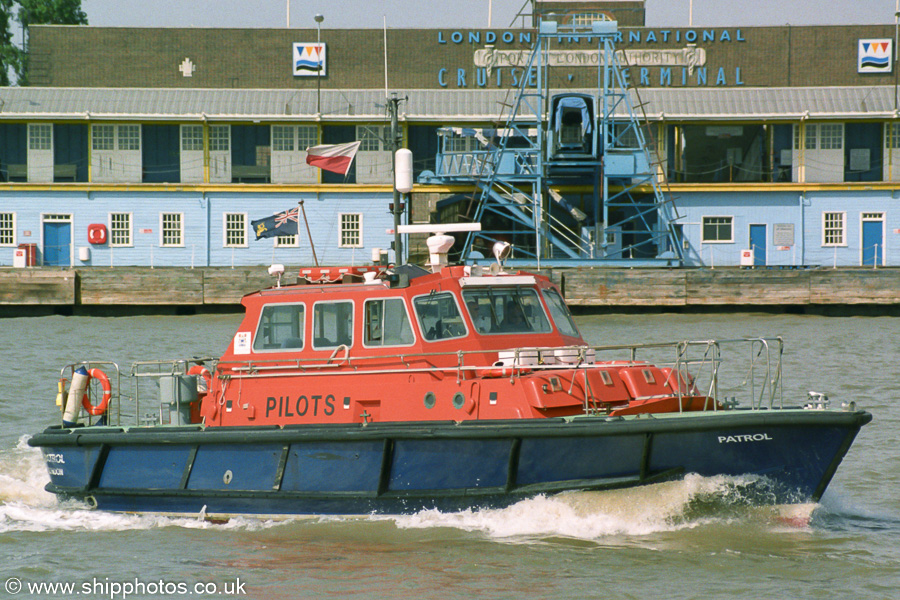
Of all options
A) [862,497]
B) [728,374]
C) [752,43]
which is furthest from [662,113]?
[862,497]

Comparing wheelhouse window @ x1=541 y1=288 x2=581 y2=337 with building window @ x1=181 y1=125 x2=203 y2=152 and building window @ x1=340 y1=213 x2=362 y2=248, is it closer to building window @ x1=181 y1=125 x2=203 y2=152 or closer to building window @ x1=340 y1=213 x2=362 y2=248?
building window @ x1=340 y1=213 x2=362 y2=248

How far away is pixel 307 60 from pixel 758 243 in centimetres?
1852

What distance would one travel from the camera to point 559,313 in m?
10.7

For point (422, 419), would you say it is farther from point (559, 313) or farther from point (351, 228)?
point (351, 228)

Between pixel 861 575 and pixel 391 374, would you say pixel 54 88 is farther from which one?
pixel 861 575

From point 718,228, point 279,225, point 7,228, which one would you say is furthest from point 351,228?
point 279,225

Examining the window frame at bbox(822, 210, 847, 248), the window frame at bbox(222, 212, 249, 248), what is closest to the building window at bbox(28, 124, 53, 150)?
the window frame at bbox(222, 212, 249, 248)

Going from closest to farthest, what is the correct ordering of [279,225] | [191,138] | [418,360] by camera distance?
[418,360] → [279,225] → [191,138]

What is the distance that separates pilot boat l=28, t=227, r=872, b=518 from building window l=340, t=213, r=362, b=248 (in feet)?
80.1

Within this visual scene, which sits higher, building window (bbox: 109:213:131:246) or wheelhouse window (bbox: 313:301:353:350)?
building window (bbox: 109:213:131:246)

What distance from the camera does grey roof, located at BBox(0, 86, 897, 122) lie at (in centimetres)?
3534

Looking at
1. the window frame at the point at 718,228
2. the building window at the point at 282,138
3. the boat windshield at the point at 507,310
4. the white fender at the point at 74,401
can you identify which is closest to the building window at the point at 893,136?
the window frame at the point at 718,228

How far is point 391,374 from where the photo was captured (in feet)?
32.6

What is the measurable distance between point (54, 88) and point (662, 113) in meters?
22.6
